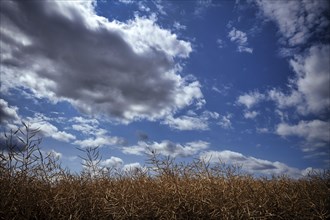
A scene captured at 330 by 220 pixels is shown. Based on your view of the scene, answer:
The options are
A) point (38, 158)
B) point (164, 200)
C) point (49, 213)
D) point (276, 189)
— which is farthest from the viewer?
point (276, 189)

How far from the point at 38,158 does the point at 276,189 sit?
5944 millimetres

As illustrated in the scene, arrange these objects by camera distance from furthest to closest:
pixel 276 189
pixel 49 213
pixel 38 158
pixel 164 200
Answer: pixel 276 189 < pixel 38 158 < pixel 164 200 < pixel 49 213

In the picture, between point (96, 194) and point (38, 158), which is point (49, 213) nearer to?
point (96, 194)

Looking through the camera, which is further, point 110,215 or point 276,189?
point 276,189

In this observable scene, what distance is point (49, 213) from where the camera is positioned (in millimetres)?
6816

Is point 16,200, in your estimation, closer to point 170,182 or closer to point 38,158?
point 38,158

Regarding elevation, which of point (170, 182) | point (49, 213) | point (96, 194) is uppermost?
point (170, 182)

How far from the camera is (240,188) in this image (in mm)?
8477

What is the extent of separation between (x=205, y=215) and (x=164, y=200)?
937 millimetres

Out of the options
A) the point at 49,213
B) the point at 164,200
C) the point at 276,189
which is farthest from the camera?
the point at 276,189

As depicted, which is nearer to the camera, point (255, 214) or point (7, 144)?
point (255, 214)

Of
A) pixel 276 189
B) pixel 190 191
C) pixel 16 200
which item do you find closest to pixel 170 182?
pixel 190 191

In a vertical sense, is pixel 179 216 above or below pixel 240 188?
below

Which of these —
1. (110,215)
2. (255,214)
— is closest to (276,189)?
(255,214)
